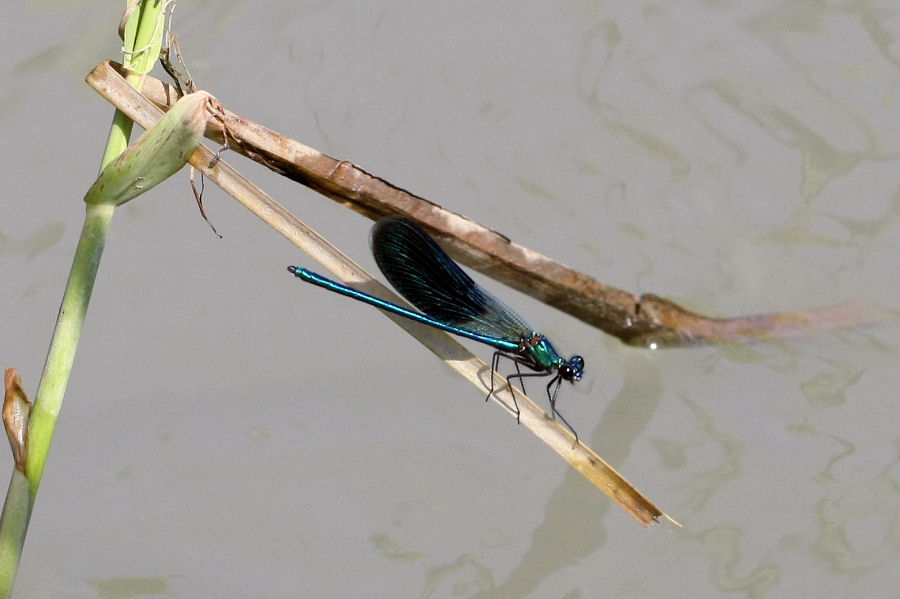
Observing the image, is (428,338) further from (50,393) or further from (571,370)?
(50,393)

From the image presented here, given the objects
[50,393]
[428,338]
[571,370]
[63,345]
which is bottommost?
[571,370]

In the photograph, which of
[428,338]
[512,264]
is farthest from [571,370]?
[428,338]

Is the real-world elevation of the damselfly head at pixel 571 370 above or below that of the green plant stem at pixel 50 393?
below

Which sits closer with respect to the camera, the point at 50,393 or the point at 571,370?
the point at 50,393

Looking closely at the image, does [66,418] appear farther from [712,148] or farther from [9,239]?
[712,148]

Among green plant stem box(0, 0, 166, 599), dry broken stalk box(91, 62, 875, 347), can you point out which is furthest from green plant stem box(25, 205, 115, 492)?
dry broken stalk box(91, 62, 875, 347)

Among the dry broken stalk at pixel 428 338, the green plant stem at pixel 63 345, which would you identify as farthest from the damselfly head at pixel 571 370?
the green plant stem at pixel 63 345

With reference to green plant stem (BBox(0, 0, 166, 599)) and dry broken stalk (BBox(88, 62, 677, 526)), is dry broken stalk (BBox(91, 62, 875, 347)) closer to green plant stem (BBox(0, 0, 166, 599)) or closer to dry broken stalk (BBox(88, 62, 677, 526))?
dry broken stalk (BBox(88, 62, 677, 526))

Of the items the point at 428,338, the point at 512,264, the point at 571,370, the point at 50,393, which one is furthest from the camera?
the point at 571,370

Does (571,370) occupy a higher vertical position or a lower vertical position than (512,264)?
lower

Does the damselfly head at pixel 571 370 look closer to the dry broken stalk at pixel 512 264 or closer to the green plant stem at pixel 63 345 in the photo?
the dry broken stalk at pixel 512 264

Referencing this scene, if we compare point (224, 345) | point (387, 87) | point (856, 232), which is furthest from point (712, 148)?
point (224, 345)
